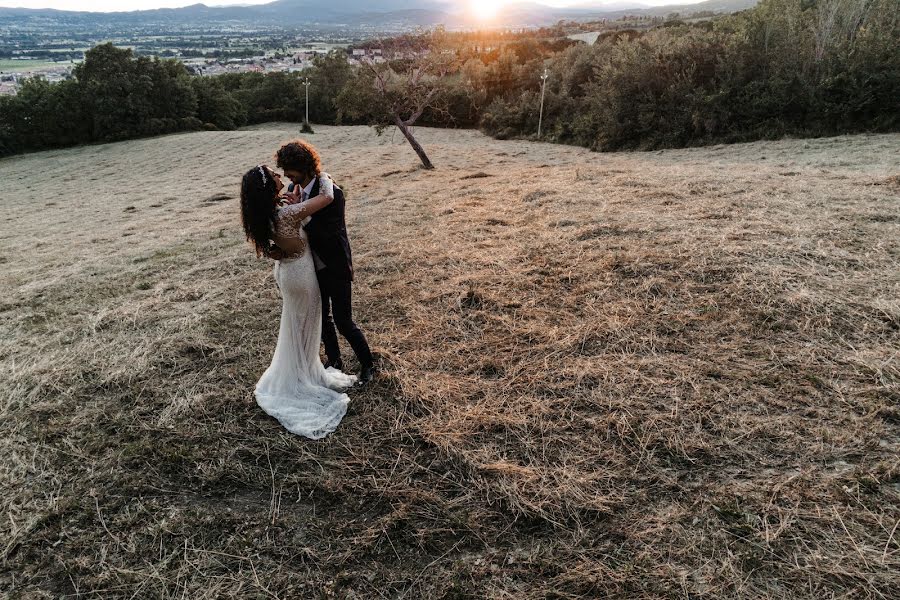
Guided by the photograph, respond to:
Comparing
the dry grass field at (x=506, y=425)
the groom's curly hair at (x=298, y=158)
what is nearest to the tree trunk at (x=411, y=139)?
the dry grass field at (x=506, y=425)

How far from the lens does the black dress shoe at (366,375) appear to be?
3416mm

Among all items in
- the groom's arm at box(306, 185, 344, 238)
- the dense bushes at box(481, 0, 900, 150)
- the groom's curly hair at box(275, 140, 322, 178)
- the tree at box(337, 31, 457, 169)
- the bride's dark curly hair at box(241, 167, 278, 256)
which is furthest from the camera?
the dense bushes at box(481, 0, 900, 150)

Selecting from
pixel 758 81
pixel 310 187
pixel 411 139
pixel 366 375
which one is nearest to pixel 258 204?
pixel 310 187

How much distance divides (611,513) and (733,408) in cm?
114

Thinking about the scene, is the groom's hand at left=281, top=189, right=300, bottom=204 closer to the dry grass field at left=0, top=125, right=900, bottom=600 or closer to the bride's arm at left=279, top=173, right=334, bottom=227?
the bride's arm at left=279, top=173, right=334, bottom=227

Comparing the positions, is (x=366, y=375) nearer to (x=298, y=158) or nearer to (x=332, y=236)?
(x=332, y=236)

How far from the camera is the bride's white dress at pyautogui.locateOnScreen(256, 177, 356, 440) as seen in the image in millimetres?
3002

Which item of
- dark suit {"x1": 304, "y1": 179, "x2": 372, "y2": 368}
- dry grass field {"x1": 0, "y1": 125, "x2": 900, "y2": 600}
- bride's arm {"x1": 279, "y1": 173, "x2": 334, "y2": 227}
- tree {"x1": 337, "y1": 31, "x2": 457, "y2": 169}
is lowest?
dry grass field {"x1": 0, "y1": 125, "x2": 900, "y2": 600}

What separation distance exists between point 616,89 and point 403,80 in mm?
10076

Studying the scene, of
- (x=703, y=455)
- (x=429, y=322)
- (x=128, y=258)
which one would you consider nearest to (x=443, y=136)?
(x=128, y=258)

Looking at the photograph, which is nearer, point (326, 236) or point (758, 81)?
point (326, 236)

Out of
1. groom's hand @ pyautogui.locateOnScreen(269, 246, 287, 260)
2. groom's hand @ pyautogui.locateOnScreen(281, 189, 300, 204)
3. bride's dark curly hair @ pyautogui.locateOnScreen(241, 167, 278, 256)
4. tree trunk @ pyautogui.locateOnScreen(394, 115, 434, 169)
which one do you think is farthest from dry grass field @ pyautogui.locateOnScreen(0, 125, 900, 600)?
tree trunk @ pyautogui.locateOnScreen(394, 115, 434, 169)

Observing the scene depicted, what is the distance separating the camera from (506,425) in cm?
→ 295

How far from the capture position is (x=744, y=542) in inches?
83.9
